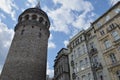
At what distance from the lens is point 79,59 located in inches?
1093

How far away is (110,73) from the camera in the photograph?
834 inches

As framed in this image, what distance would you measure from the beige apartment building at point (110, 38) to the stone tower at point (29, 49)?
15435 mm

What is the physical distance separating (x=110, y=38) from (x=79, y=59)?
7741 millimetres

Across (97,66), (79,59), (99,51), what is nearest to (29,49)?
(79,59)

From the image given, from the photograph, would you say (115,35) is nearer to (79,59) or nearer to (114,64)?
(114,64)

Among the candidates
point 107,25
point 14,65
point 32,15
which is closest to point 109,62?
point 107,25

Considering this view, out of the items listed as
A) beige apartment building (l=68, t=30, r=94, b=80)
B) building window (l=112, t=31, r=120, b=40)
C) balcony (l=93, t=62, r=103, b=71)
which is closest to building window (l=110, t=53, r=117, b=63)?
balcony (l=93, t=62, r=103, b=71)

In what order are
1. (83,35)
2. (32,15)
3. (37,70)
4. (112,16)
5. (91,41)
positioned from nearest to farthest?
(112,16), (91,41), (83,35), (37,70), (32,15)

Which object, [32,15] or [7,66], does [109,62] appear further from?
[32,15]

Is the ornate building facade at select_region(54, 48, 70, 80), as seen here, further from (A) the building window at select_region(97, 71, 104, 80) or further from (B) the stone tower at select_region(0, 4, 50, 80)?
(A) the building window at select_region(97, 71, 104, 80)

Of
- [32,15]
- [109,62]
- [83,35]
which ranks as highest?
[32,15]

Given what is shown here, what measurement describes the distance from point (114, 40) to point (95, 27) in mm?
6348

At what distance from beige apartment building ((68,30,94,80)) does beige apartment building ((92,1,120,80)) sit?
3.34 meters

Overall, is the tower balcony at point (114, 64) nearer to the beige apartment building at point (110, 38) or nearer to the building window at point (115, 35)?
the beige apartment building at point (110, 38)
